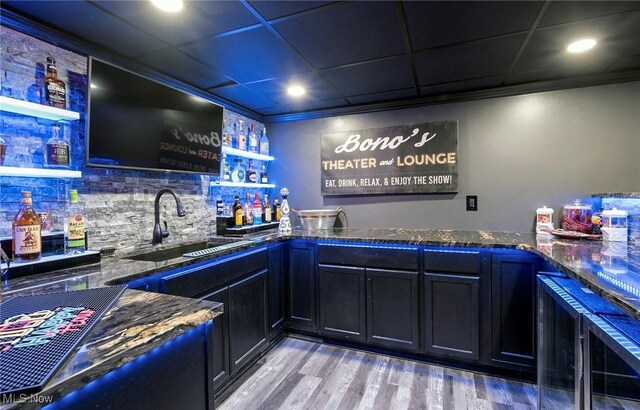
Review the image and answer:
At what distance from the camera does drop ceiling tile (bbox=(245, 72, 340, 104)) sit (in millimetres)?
2418

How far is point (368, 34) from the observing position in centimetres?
176

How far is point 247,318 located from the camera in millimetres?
2166

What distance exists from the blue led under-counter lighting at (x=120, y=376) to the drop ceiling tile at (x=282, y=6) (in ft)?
4.96

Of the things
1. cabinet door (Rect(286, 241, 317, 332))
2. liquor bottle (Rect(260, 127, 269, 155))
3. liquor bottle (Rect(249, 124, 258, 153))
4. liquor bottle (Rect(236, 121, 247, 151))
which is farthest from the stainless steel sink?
liquor bottle (Rect(260, 127, 269, 155))

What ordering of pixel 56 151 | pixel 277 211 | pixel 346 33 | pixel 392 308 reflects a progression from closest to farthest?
1. pixel 56 151
2. pixel 346 33
3. pixel 392 308
4. pixel 277 211

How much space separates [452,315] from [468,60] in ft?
6.14

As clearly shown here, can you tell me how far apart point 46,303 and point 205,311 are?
1.78ft

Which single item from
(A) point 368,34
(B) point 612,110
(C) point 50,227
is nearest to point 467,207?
(B) point 612,110

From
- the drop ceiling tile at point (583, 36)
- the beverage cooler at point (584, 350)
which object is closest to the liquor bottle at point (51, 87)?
the beverage cooler at point (584, 350)

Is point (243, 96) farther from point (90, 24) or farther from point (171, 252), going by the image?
point (171, 252)

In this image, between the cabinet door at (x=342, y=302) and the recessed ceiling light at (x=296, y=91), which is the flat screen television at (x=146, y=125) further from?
the cabinet door at (x=342, y=302)

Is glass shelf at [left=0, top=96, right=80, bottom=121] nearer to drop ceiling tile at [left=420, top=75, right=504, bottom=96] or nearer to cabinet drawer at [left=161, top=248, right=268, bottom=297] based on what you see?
cabinet drawer at [left=161, top=248, right=268, bottom=297]

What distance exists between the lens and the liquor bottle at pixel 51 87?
5.18ft

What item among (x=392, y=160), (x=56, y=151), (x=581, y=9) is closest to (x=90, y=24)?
(x=56, y=151)
